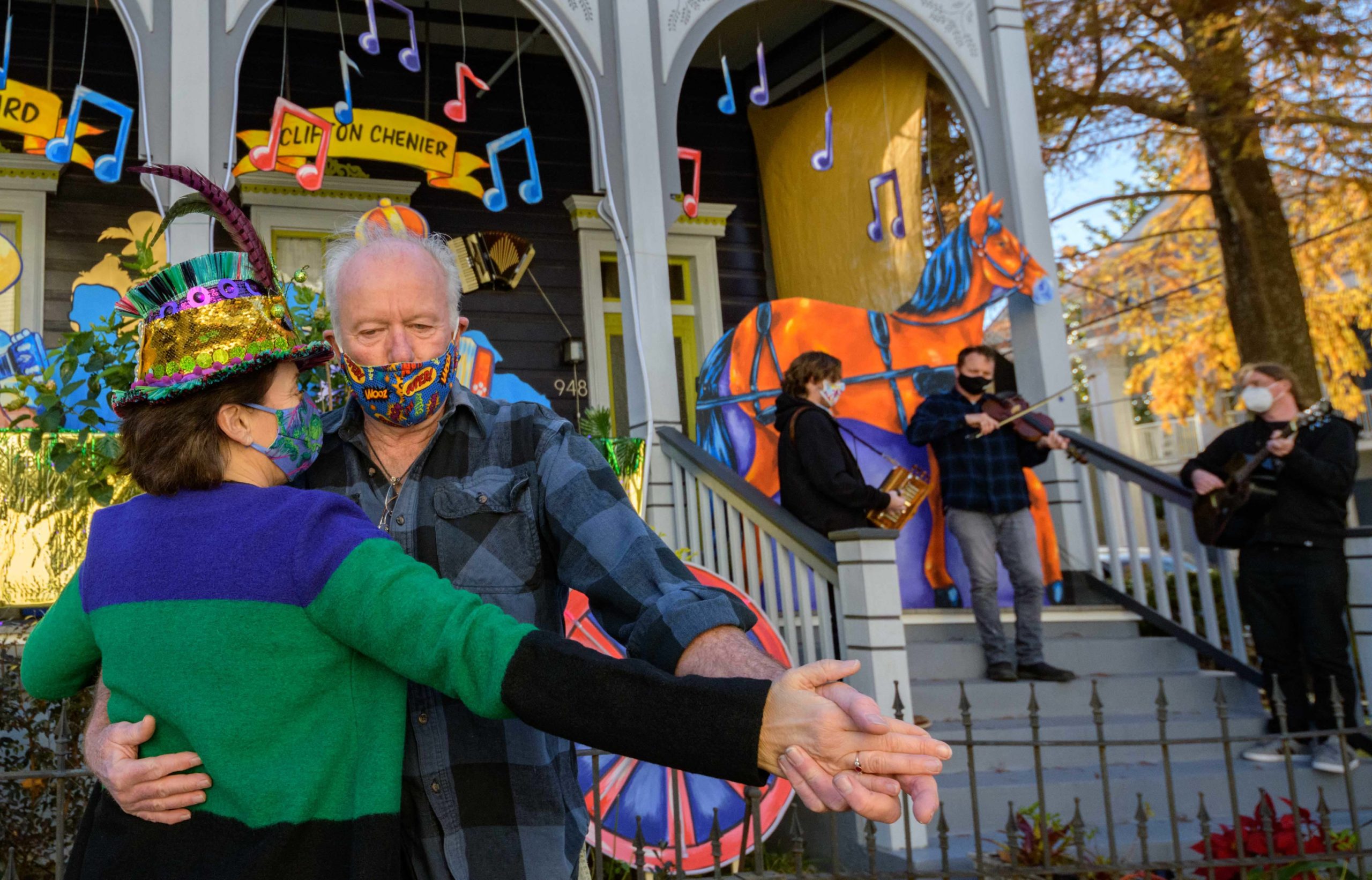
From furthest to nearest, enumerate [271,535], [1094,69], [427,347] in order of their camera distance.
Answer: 1. [1094,69]
2. [427,347]
3. [271,535]

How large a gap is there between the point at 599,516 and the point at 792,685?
0.58m

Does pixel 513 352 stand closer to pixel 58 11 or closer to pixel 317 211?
pixel 317 211

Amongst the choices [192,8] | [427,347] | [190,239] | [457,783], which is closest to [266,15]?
[192,8]

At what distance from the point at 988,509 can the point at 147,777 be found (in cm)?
550

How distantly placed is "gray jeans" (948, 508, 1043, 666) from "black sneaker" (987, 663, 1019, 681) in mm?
30

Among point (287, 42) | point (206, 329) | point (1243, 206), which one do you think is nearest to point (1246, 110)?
point (1243, 206)

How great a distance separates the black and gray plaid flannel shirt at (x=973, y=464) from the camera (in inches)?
250

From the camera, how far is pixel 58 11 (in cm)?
826

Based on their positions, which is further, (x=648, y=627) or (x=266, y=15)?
(x=266, y=15)

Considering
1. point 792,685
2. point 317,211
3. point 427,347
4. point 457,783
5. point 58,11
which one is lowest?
point 457,783

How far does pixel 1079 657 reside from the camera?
6.69 m

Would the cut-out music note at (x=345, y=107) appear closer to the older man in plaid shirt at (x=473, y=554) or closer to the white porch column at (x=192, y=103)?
the white porch column at (x=192, y=103)

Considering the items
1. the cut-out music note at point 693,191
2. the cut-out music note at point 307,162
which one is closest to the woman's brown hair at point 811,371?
the cut-out music note at point 693,191

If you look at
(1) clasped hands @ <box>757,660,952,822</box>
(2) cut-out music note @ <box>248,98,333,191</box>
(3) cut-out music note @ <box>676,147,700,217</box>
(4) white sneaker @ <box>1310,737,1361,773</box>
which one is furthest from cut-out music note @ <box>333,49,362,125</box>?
(4) white sneaker @ <box>1310,737,1361,773</box>
